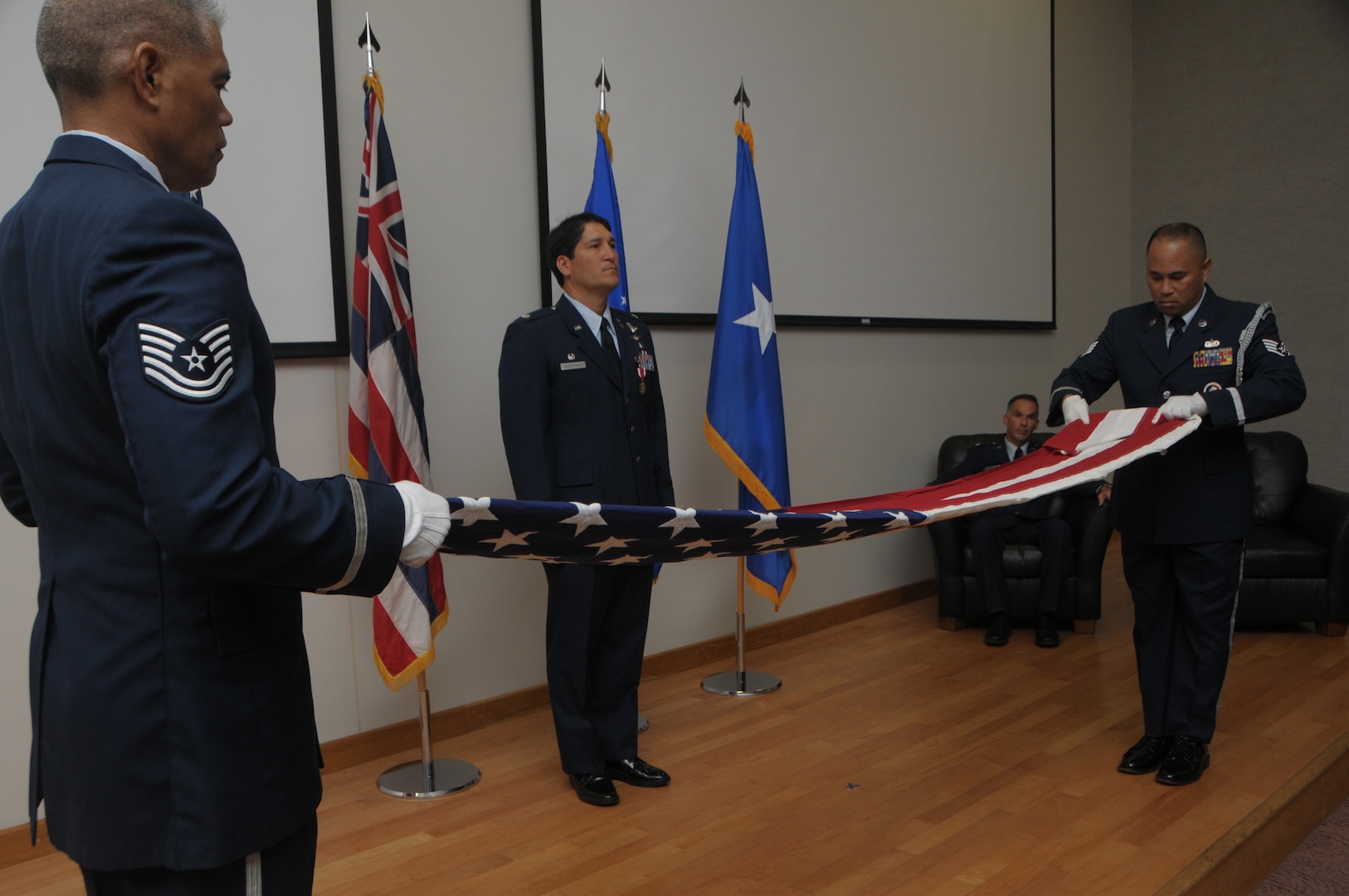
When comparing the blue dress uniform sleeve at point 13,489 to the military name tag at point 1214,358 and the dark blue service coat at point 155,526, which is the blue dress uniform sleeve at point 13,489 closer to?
the dark blue service coat at point 155,526

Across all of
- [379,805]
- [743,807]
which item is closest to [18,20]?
[379,805]

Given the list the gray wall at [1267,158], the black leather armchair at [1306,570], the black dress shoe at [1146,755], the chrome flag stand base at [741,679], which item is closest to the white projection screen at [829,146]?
the chrome flag stand base at [741,679]

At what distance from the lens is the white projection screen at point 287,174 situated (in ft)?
8.95

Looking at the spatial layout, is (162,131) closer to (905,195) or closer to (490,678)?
(490,678)

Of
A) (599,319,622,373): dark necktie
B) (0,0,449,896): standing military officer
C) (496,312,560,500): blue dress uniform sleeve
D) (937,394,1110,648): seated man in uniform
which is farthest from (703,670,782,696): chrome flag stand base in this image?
(0,0,449,896): standing military officer

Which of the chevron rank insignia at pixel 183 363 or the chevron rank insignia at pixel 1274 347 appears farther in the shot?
the chevron rank insignia at pixel 1274 347

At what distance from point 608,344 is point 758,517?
143 centimetres

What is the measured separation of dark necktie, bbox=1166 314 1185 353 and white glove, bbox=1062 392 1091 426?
0.27 meters

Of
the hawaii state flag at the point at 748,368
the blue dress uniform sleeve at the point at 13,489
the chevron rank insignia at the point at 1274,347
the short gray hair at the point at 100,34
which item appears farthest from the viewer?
the hawaii state flag at the point at 748,368

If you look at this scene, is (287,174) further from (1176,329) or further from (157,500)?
(1176,329)

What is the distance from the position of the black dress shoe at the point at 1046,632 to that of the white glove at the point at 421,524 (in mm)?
3829

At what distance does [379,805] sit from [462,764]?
33cm

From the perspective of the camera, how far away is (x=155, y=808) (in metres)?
0.93

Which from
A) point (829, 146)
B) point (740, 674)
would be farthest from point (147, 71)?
point (829, 146)
